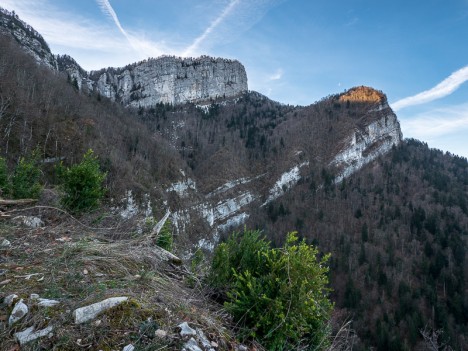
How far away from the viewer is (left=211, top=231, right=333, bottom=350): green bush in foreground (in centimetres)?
331

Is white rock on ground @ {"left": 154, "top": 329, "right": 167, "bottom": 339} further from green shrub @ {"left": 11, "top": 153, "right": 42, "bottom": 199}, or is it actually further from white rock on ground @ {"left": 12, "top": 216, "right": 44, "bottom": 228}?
green shrub @ {"left": 11, "top": 153, "right": 42, "bottom": 199}

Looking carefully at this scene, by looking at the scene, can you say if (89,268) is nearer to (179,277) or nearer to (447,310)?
(179,277)

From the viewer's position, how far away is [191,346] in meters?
2.36

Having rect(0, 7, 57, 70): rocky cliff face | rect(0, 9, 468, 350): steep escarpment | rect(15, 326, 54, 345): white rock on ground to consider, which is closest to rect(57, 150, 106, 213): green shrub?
rect(0, 9, 468, 350): steep escarpment

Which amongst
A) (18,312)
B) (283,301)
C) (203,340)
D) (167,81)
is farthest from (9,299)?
(167,81)

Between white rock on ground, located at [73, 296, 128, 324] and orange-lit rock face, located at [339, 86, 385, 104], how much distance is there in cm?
13516

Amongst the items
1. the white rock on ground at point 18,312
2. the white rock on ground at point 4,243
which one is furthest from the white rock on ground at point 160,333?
the white rock on ground at point 4,243

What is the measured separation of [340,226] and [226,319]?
3256 inches

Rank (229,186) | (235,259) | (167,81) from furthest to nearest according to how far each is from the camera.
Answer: (167,81) < (229,186) < (235,259)

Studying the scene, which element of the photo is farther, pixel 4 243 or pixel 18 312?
pixel 4 243

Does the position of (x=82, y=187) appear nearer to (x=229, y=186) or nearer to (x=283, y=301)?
(x=283, y=301)

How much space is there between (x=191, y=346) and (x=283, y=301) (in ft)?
4.94

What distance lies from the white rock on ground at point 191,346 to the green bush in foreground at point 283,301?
957 mm

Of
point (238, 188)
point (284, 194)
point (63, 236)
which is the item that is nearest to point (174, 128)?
point (238, 188)
